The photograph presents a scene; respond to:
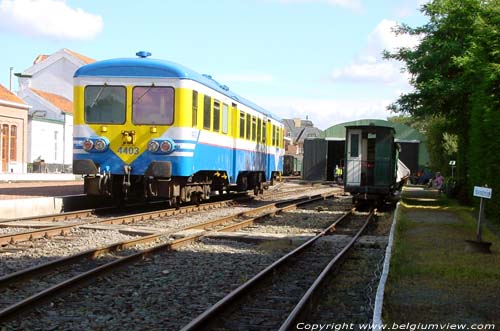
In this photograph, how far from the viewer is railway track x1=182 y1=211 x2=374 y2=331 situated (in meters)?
6.24

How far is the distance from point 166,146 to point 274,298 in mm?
8687

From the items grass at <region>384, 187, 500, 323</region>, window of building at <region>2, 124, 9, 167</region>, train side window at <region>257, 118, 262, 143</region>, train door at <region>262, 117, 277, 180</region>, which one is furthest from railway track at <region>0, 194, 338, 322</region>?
window of building at <region>2, 124, 9, 167</region>

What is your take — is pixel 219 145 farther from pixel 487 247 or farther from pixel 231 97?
pixel 487 247

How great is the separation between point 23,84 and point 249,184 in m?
36.7

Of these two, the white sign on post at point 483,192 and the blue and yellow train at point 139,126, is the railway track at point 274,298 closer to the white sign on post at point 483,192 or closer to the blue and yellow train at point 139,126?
the white sign on post at point 483,192

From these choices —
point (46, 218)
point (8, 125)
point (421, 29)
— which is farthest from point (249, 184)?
point (8, 125)

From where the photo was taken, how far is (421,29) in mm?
25812

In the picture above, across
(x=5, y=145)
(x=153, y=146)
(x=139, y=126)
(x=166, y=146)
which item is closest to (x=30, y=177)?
(x=5, y=145)

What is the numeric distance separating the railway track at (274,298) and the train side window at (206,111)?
676 centimetres

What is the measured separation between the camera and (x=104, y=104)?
632 inches

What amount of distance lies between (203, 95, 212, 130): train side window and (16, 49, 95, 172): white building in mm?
30034

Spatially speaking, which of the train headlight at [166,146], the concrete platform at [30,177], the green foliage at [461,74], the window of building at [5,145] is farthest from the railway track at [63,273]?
the window of building at [5,145]

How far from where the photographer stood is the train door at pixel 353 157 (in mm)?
22922

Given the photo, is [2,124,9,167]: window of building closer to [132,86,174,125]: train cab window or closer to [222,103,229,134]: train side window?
[222,103,229,134]: train side window
